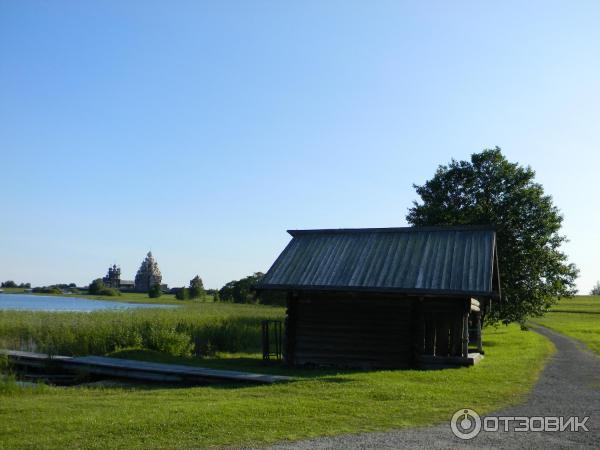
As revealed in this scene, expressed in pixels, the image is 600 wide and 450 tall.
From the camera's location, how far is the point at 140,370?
18500 millimetres

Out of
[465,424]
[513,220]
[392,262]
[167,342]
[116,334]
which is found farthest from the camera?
[513,220]

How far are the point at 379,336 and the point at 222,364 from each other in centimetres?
598

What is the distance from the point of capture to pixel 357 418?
10.6 m

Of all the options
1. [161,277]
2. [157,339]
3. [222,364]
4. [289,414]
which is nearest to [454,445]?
[289,414]

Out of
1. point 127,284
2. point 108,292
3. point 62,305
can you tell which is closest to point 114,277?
point 127,284

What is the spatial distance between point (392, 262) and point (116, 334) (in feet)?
45.8

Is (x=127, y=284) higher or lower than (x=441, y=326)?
lower

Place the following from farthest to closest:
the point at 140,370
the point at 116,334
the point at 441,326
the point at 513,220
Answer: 1. the point at 513,220
2. the point at 116,334
3. the point at 441,326
4. the point at 140,370

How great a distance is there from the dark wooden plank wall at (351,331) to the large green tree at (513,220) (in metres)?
15.1

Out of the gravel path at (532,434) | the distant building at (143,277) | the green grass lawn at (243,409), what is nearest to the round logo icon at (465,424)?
the gravel path at (532,434)

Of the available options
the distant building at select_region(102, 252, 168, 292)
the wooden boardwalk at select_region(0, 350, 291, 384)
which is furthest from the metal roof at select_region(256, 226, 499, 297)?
the distant building at select_region(102, 252, 168, 292)

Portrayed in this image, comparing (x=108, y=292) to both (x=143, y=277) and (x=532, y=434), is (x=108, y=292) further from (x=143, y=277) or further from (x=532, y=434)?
(x=532, y=434)

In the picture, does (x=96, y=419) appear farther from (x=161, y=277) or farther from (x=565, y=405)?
(x=161, y=277)

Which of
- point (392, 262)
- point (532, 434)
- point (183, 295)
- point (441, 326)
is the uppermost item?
point (392, 262)
